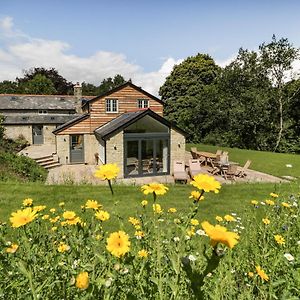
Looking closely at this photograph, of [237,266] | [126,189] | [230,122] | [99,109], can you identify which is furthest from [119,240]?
[230,122]

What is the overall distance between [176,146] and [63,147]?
9193 millimetres

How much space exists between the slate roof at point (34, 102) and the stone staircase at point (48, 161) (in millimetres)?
16121

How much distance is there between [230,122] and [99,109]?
16471mm

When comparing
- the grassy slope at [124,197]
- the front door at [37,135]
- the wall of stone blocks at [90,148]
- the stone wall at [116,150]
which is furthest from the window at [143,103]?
the front door at [37,135]

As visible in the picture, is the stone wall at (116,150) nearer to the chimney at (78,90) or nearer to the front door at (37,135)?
the chimney at (78,90)

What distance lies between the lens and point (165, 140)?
17.3 meters

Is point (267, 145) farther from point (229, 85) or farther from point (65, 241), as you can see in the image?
point (65, 241)

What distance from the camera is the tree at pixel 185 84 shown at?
37822 mm

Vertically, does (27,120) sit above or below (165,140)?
above

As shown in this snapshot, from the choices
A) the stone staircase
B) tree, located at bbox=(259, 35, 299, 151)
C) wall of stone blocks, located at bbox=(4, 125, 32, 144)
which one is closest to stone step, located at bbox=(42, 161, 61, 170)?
the stone staircase

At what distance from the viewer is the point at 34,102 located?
115 feet

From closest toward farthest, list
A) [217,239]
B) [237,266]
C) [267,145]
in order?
[217,239] → [237,266] → [267,145]

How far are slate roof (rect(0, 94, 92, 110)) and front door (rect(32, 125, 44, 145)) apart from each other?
499cm

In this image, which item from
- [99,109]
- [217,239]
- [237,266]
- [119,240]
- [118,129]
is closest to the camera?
[217,239]
